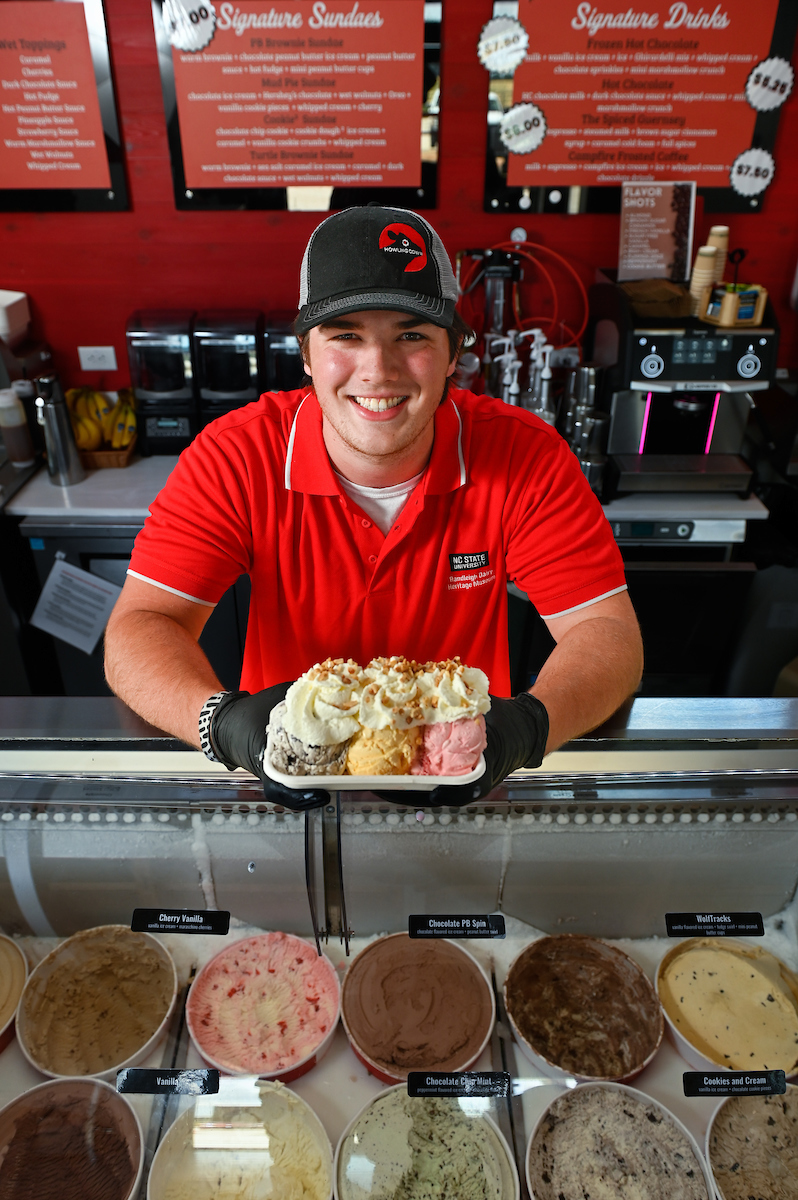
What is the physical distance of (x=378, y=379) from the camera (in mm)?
1667

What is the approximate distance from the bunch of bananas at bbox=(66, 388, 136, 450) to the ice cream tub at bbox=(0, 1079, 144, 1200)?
292 centimetres

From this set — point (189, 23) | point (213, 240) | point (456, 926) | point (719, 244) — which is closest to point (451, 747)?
point (456, 926)

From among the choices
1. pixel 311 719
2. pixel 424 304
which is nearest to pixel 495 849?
pixel 311 719

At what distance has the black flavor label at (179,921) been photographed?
1.40 m

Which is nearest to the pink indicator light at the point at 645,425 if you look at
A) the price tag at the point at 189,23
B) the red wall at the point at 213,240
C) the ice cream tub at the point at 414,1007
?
the red wall at the point at 213,240

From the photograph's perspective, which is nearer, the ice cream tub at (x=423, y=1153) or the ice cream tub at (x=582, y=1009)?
the ice cream tub at (x=423, y=1153)

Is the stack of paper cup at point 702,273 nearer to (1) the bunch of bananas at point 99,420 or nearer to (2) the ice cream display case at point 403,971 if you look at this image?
(2) the ice cream display case at point 403,971

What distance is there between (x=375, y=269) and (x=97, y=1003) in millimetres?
1463

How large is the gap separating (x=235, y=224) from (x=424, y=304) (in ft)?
8.48

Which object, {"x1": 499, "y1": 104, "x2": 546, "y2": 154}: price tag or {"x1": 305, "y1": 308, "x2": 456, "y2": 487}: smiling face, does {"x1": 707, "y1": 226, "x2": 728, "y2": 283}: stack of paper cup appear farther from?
{"x1": 305, "y1": 308, "x2": 456, "y2": 487}: smiling face

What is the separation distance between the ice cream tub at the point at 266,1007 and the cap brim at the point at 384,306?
122 centimetres

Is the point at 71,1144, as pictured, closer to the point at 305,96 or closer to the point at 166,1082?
the point at 166,1082

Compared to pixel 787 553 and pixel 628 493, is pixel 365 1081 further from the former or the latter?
pixel 787 553

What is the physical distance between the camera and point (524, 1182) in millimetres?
1209
